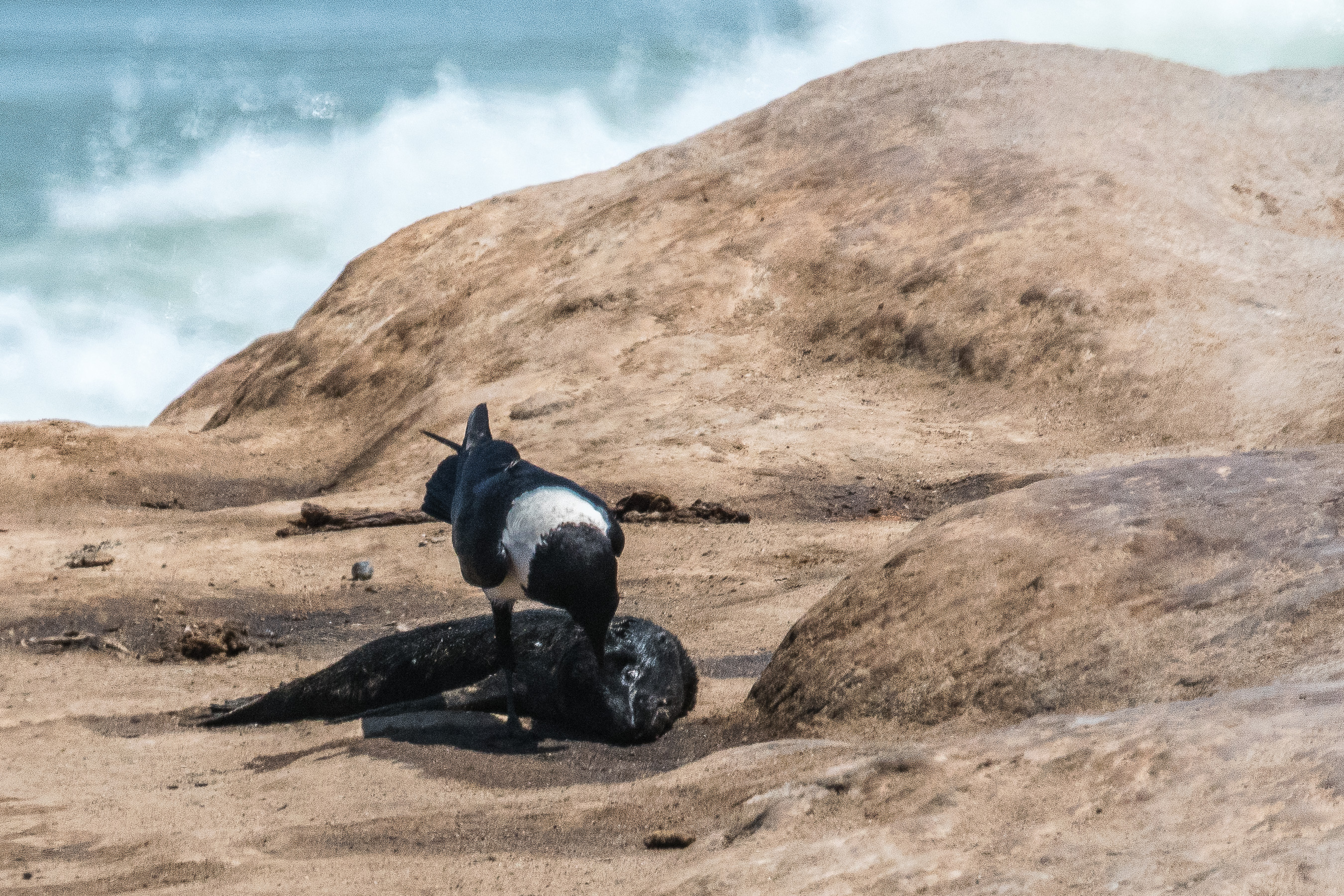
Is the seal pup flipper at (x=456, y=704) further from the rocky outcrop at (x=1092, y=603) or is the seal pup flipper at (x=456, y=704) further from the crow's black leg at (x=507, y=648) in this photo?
the rocky outcrop at (x=1092, y=603)

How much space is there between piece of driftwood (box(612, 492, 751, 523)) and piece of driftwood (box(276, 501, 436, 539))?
1.81 metres

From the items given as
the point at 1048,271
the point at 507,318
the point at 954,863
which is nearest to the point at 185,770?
the point at 954,863

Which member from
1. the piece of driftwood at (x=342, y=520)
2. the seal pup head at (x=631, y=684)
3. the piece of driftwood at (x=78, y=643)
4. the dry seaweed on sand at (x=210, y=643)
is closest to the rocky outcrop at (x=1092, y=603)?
the seal pup head at (x=631, y=684)

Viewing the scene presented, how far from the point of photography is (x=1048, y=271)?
13.3 metres

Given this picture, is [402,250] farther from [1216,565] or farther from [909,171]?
[1216,565]

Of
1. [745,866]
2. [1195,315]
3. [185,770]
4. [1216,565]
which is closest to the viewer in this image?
[745,866]

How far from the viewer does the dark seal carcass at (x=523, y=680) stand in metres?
5.57

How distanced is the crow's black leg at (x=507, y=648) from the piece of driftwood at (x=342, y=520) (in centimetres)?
533

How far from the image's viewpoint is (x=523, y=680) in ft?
19.8

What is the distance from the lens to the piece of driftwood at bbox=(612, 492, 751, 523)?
10.4 m

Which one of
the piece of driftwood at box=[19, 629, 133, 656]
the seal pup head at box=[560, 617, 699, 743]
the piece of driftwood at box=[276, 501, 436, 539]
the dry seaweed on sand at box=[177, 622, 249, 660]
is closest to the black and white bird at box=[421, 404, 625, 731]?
the seal pup head at box=[560, 617, 699, 743]

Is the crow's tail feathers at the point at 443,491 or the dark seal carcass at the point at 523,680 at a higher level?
the crow's tail feathers at the point at 443,491

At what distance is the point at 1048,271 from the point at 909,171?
310cm

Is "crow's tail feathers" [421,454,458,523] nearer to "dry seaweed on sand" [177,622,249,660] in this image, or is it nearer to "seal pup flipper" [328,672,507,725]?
"seal pup flipper" [328,672,507,725]
